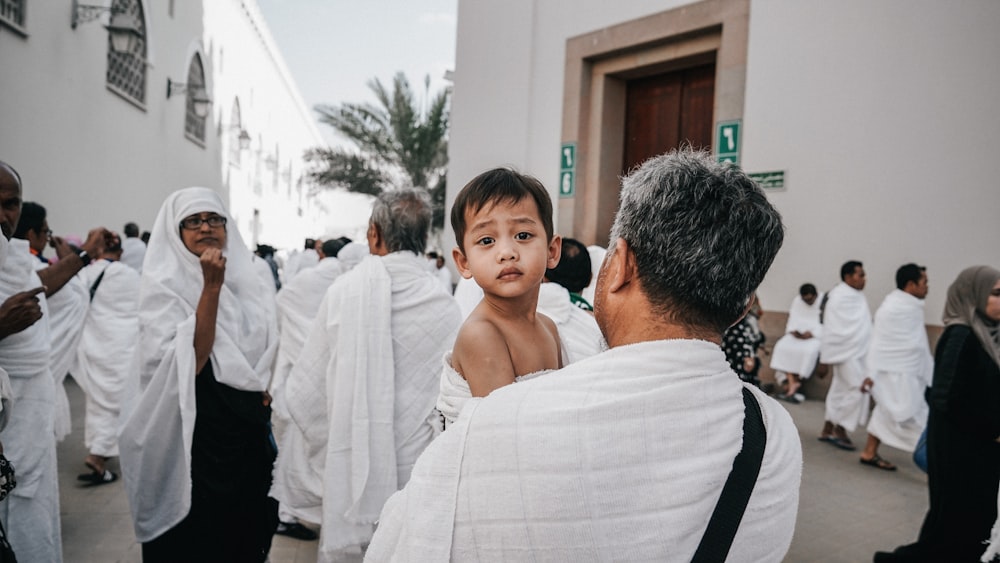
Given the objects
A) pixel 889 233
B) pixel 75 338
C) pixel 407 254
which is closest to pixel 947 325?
pixel 407 254

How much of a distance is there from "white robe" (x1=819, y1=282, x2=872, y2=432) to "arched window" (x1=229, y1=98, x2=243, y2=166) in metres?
18.4

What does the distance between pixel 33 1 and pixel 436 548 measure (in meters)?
10.9

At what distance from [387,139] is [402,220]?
52.4ft

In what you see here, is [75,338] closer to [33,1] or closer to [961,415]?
[961,415]

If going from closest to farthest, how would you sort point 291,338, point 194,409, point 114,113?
point 194,409 < point 291,338 < point 114,113

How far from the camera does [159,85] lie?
14.6 metres

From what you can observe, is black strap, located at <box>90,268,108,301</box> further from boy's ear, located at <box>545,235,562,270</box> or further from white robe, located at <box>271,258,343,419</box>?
boy's ear, located at <box>545,235,562,270</box>

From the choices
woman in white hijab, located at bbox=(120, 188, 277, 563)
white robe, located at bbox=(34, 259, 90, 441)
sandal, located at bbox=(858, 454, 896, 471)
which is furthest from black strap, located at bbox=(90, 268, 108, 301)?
sandal, located at bbox=(858, 454, 896, 471)

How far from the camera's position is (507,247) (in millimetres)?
1751

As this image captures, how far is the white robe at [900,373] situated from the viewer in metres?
6.09

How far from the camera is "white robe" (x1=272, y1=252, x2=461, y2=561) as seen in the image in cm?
294

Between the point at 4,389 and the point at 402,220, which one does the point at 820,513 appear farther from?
the point at 4,389

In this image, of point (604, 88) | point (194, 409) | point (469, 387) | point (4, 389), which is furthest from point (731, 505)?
point (604, 88)

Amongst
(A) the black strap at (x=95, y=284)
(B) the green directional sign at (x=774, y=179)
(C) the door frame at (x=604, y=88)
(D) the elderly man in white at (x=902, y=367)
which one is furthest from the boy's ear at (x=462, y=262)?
(C) the door frame at (x=604, y=88)
